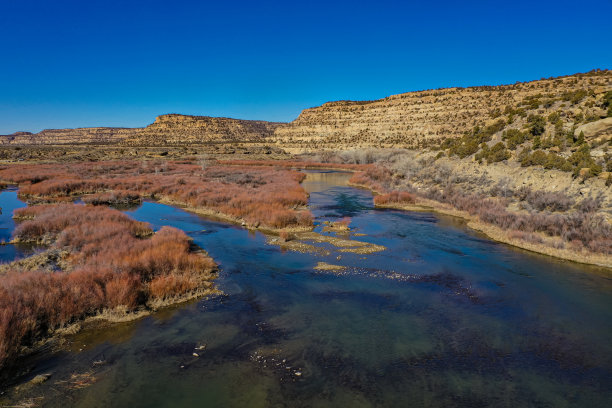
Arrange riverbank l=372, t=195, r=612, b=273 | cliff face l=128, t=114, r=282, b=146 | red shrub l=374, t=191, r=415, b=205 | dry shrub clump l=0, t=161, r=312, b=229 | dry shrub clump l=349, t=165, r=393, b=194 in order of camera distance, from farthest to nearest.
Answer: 1. cliff face l=128, t=114, r=282, b=146
2. dry shrub clump l=349, t=165, r=393, b=194
3. red shrub l=374, t=191, r=415, b=205
4. dry shrub clump l=0, t=161, r=312, b=229
5. riverbank l=372, t=195, r=612, b=273

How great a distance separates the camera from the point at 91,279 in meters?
8.84

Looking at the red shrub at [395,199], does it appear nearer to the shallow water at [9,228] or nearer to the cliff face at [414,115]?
the cliff face at [414,115]

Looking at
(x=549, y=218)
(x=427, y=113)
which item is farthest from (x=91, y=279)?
(x=427, y=113)

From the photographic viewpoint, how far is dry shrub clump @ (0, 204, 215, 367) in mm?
7166

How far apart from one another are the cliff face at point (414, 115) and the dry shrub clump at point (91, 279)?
30583mm

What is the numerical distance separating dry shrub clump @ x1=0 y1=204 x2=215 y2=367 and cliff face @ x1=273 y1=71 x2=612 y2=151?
100 ft

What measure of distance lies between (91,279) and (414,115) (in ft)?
264

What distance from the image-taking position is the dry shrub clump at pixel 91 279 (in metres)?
7.17

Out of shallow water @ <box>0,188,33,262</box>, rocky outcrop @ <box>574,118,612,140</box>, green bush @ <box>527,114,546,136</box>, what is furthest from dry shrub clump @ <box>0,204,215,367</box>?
green bush @ <box>527,114,546,136</box>

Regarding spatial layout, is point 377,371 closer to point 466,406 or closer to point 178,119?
point 466,406

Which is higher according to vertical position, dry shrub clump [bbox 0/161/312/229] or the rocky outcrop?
the rocky outcrop

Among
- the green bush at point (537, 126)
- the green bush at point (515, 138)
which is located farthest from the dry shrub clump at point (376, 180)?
the green bush at point (537, 126)

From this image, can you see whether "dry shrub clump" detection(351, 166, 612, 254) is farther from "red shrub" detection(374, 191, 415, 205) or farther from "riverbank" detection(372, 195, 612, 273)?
"red shrub" detection(374, 191, 415, 205)

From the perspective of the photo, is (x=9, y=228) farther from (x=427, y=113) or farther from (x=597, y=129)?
(x=427, y=113)
